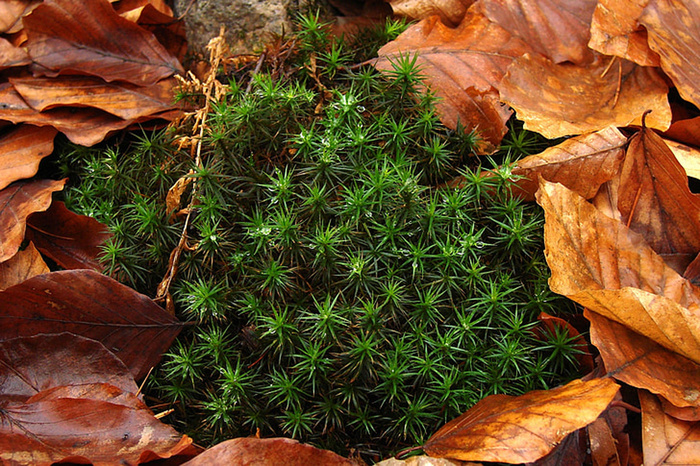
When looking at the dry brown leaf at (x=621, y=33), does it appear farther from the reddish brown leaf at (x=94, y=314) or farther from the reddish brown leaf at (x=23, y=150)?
the reddish brown leaf at (x=23, y=150)

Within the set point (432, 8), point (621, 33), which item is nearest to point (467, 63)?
point (432, 8)

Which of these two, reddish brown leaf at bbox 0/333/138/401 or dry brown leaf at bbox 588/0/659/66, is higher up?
dry brown leaf at bbox 588/0/659/66

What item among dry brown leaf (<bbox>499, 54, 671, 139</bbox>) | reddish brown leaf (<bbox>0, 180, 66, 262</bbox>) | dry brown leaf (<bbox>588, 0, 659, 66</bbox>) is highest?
dry brown leaf (<bbox>588, 0, 659, 66</bbox>)

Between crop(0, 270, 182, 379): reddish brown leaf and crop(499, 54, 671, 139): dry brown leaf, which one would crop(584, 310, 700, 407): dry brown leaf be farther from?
crop(0, 270, 182, 379): reddish brown leaf

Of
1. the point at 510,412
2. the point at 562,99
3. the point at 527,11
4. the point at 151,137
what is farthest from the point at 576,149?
the point at 151,137

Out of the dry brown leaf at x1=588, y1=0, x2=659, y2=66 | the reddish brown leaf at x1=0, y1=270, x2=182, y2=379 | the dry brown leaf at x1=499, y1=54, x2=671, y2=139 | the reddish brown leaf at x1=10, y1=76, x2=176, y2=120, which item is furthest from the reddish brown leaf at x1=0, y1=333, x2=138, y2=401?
the dry brown leaf at x1=588, y1=0, x2=659, y2=66

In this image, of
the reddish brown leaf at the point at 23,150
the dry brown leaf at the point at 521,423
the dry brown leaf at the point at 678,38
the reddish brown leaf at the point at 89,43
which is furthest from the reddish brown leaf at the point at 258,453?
the dry brown leaf at the point at 678,38

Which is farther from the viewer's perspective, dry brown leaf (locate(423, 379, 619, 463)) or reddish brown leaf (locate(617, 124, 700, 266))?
reddish brown leaf (locate(617, 124, 700, 266))

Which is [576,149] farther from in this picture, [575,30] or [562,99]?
[575,30]
